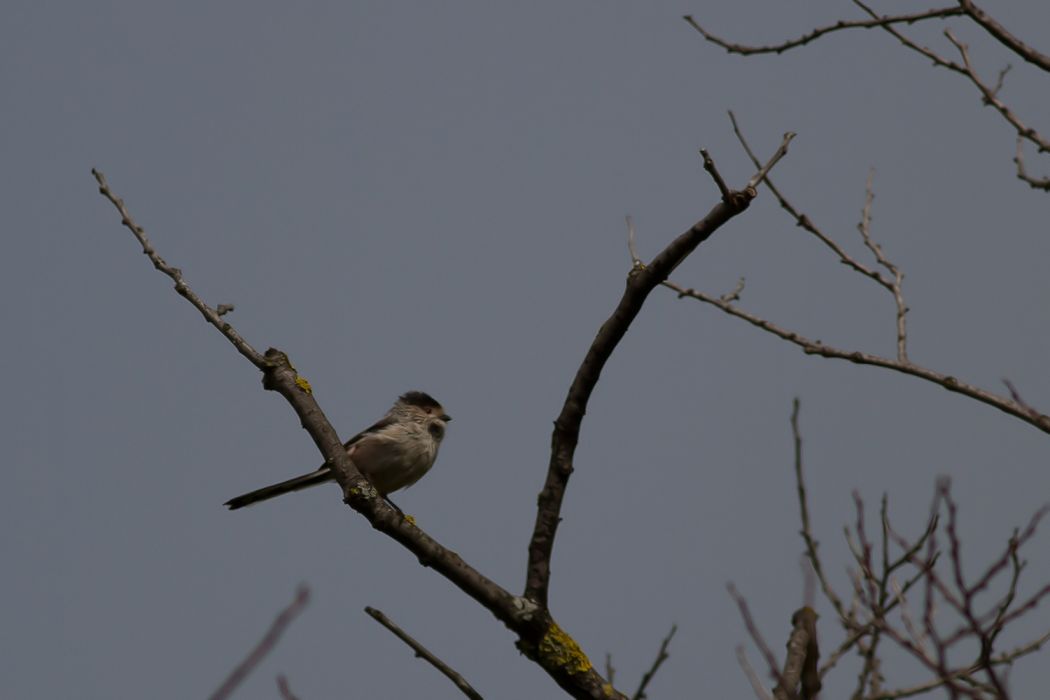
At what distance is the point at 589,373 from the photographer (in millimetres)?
4270

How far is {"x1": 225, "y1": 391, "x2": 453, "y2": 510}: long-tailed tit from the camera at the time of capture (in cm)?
939

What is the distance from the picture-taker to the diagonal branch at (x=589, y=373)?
4199mm

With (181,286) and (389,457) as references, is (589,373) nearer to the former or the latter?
(181,286)

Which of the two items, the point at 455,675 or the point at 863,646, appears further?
the point at 863,646

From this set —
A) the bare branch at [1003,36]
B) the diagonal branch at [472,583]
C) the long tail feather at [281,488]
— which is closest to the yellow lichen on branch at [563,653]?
the diagonal branch at [472,583]

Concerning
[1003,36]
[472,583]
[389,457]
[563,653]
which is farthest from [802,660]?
[389,457]

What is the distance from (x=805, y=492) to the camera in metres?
4.12

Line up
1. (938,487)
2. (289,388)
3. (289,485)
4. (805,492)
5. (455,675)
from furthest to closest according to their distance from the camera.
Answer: (289,485)
(289,388)
(938,487)
(805,492)
(455,675)

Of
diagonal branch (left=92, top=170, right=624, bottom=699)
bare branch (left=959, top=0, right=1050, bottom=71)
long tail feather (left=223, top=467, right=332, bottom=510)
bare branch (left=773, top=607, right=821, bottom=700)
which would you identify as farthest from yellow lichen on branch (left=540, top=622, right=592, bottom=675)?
long tail feather (left=223, top=467, right=332, bottom=510)

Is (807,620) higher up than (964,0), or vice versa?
(964,0)

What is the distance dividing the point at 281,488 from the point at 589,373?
5.62 meters

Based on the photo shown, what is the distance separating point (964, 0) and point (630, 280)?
7.28ft

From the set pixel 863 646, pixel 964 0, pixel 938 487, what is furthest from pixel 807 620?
pixel 964 0

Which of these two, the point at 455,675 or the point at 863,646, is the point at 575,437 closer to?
the point at 455,675
